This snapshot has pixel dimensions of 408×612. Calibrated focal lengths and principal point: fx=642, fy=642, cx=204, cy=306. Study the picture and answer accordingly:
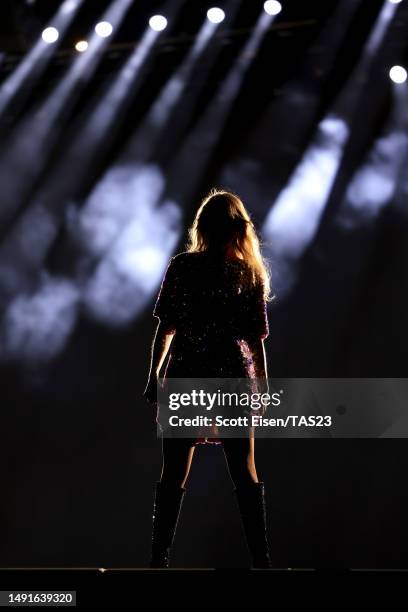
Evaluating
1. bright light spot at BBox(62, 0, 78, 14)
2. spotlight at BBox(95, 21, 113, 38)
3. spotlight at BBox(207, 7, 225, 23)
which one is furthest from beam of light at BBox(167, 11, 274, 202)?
bright light spot at BBox(62, 0, 78, 14)

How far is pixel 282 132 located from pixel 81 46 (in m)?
1.41

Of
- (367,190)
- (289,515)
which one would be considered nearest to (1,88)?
(367,190)

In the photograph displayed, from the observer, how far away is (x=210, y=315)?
2.05m

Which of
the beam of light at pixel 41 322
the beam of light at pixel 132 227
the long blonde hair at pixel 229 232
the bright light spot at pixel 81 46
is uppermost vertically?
the bright light spot at pixel 81 46

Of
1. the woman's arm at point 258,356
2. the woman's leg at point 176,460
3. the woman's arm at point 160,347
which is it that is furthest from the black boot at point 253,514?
the woman's arm at point 160,347

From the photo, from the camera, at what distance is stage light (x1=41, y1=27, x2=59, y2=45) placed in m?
3.98

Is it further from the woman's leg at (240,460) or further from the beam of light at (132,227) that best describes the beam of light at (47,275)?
the woman's leg at (240,460)

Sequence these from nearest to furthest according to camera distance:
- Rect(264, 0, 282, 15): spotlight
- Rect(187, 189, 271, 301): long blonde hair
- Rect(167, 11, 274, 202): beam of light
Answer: Rect(187, 189, 271, 301): long blonde hair, Rect(264, 0, 282, 15): spotlight, Rect(167, 11, 274, 202): beam of light

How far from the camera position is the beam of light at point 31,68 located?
400cm

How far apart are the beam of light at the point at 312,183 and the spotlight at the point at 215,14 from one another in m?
0.92

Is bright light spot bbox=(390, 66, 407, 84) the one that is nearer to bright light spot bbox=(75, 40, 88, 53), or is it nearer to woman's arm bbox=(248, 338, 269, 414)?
bright light spot bbox=(75, 40, 88, 53)

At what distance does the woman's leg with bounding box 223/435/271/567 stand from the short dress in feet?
0.28

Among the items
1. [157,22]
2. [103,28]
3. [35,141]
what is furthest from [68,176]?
[157,22]

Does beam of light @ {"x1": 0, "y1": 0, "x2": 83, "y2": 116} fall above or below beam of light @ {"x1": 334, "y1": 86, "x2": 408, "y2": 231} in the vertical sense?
above
